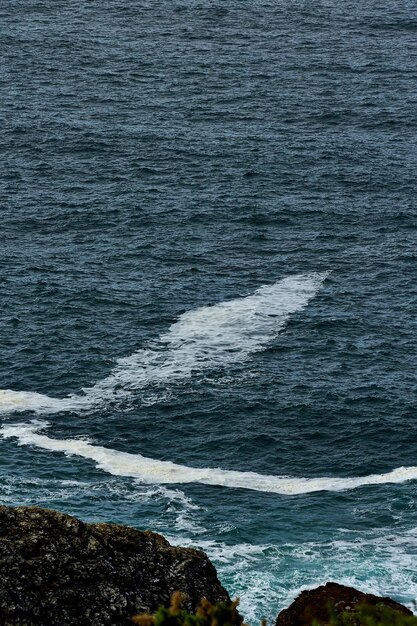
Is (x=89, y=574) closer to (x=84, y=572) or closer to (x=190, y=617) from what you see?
(x=84, y=572)

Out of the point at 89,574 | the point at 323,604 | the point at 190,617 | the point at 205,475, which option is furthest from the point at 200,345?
the point at 190,617

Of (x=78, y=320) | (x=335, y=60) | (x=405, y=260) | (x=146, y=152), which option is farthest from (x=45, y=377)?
(x=335, y=60)

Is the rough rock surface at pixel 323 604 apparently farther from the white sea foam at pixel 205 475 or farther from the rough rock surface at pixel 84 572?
the white sea foam at pixel 205 475

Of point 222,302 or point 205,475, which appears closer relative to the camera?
point 205,475

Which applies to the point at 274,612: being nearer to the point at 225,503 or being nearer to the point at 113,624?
the point at 225,503

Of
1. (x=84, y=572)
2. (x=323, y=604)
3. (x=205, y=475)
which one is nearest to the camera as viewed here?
(x=84, y=572)
